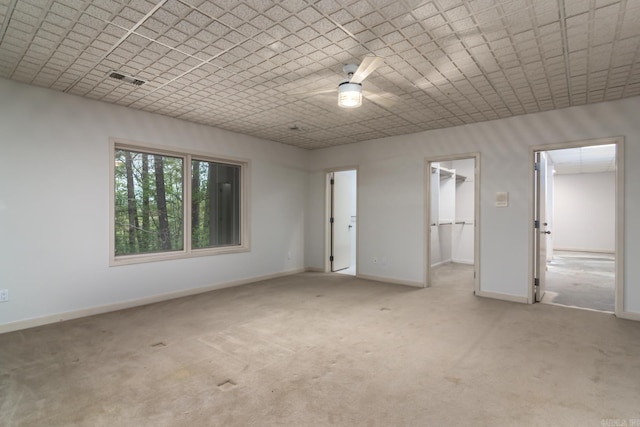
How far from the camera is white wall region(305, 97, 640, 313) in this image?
378 centimetres

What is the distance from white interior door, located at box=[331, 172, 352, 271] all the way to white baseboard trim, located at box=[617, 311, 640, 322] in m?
4.29

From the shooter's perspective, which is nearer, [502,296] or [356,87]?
[356,87]

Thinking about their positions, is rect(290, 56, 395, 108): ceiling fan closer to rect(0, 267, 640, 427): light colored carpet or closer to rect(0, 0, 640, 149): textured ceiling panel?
rect(0, 0, 640, 149): textured ceiling panel

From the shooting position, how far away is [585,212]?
10273 mm

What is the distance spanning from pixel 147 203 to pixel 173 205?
36cm

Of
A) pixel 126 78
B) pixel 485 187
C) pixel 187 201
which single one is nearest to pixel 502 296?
pixel 485 187

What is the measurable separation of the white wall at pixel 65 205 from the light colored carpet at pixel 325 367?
0.38 m

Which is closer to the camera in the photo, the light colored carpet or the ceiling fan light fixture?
the light colored carpet

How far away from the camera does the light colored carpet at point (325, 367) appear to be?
2004 mm

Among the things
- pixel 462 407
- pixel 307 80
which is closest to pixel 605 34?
pixel 307 80

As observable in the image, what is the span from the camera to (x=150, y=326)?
350 centimetres

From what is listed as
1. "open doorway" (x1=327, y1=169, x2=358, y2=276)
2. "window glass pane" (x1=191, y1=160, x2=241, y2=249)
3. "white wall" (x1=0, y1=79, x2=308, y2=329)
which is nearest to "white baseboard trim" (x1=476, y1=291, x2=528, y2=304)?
"open doorway" (x1=327, y1=169, x2=358, y2=276)

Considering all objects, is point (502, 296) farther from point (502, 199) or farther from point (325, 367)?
point (325, 367)

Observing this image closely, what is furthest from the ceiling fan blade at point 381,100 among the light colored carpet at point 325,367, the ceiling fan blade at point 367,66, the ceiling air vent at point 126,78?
the light colored carpet at point 325,367
